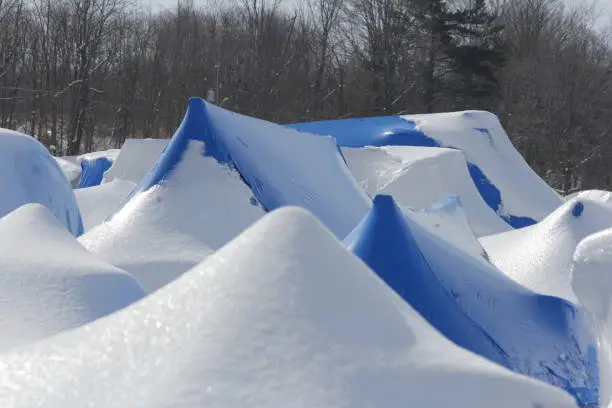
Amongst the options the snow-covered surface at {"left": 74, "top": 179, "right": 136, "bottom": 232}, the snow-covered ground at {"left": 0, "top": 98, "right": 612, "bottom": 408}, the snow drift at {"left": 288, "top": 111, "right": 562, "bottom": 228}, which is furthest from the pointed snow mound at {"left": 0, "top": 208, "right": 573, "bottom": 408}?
the snow drift at {"left": 288, "top": 111, "right": 562, "bottom": 228}

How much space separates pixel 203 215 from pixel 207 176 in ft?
0.76

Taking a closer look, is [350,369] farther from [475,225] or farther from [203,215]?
[475,225]

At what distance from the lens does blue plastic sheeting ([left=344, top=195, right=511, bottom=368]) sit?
2.99 metres

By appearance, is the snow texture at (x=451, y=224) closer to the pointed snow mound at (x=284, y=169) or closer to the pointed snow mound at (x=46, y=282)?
the pointed snow mound at (x=284, y=169)

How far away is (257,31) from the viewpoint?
26766mm

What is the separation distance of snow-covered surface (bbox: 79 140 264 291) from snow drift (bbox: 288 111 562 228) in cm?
441

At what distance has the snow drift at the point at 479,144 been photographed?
324 inches

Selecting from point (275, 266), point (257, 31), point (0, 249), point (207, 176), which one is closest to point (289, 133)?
point (207, 176)

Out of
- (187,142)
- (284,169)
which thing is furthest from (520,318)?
(187,142)

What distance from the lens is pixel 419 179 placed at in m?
7.21

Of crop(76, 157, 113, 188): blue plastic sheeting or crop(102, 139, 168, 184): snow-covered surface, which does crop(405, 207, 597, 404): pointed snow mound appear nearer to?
crop(102, 139, 168, 184): snow-covered surface

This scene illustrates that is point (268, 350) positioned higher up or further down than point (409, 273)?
higher up

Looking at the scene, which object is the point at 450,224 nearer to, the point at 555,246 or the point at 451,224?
the point at 451,224

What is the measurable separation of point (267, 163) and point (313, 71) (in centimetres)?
2328
